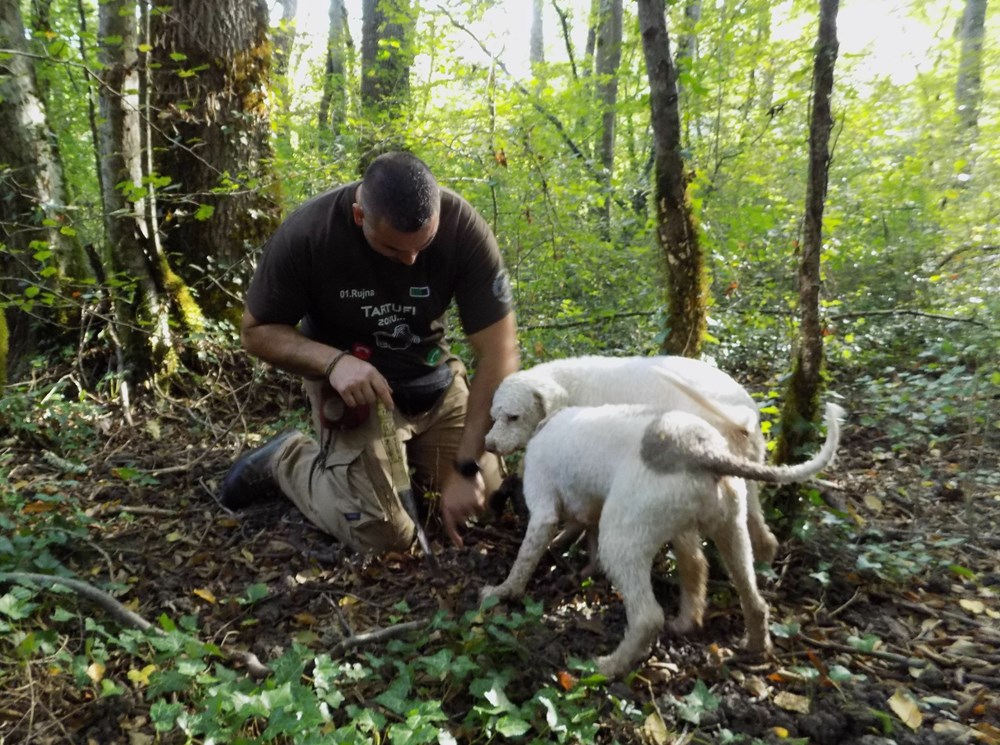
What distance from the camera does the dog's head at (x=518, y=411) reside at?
355 centimetres

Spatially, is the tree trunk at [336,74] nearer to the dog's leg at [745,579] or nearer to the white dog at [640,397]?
the white dog at [640,397]

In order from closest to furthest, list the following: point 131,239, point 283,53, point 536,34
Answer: point 131,239, point 283,53, point 536,34

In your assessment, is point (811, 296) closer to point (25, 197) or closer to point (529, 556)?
point (529, 556)

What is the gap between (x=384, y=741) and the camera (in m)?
2.29

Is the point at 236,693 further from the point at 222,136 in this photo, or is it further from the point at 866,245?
the point at 866,245

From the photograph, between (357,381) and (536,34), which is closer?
(357,381)

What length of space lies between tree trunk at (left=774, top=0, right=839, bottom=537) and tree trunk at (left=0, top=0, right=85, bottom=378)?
509cm

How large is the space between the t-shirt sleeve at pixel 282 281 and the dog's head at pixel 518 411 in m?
1.20

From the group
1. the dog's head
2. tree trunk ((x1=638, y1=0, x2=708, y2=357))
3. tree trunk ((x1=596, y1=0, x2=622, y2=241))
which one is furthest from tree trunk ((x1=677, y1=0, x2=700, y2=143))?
the dog's head

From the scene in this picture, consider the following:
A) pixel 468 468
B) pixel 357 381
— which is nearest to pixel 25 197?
pixel 357 381

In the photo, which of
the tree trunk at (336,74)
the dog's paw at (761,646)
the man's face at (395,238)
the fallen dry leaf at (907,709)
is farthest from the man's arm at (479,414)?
the tree trunk at (336,74)

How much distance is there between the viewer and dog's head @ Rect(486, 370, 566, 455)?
11.7 feet

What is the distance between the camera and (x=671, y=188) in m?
4.04

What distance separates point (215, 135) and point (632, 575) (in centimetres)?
516
